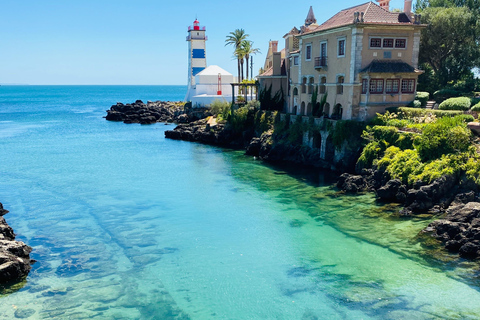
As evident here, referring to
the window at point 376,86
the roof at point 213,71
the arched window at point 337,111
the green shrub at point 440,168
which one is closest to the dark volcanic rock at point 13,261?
the green shrub at point 440,168

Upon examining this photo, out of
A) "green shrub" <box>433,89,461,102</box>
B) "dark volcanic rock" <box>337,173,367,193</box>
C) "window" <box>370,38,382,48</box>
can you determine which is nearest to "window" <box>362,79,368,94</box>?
"window" <box>370,38,382,48</box>

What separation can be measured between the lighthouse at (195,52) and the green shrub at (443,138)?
64.6 metres

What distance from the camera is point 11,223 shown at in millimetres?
27375

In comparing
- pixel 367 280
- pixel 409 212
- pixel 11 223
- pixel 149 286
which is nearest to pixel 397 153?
pixel 409 212

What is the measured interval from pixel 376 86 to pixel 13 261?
109ft

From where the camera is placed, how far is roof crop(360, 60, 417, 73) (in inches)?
1475

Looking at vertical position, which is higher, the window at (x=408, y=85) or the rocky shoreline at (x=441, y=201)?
the window at (x=408, y=85)

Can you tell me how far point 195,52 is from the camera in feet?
298

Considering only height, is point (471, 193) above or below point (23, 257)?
above

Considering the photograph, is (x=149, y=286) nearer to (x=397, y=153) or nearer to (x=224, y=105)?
(x=397, y=153)

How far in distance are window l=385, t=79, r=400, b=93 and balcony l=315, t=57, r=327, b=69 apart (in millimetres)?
7055

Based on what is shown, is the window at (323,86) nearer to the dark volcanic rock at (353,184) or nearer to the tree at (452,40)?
the dark volcanic rock at (353,184)

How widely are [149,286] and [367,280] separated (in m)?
10.8

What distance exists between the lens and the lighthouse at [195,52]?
8925 centimetres
